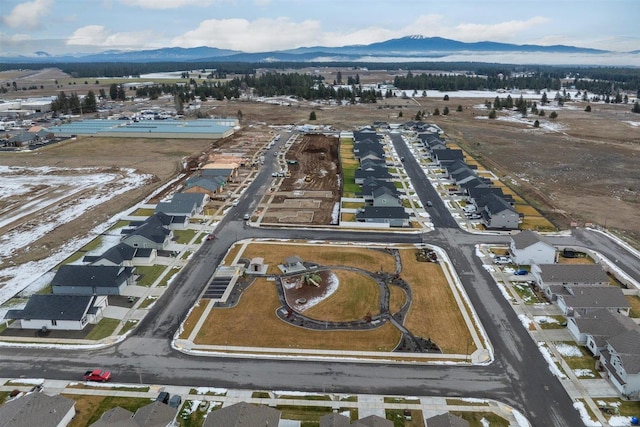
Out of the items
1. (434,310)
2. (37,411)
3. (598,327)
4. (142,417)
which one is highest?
(598,327)

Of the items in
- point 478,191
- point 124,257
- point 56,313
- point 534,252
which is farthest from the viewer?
point 478,191

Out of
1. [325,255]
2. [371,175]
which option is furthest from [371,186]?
[325,255]

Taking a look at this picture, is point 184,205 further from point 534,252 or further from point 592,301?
point 592,301

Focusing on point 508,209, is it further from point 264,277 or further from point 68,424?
point 68,424

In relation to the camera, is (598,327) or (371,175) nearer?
(598,327)

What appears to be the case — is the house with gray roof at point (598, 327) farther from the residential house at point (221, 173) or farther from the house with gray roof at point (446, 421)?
the residential house at point (221, 173)

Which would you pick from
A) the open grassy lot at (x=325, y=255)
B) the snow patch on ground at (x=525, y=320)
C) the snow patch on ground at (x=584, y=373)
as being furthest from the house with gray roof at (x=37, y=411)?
the snow patch on ground at (x=525, y=320)
